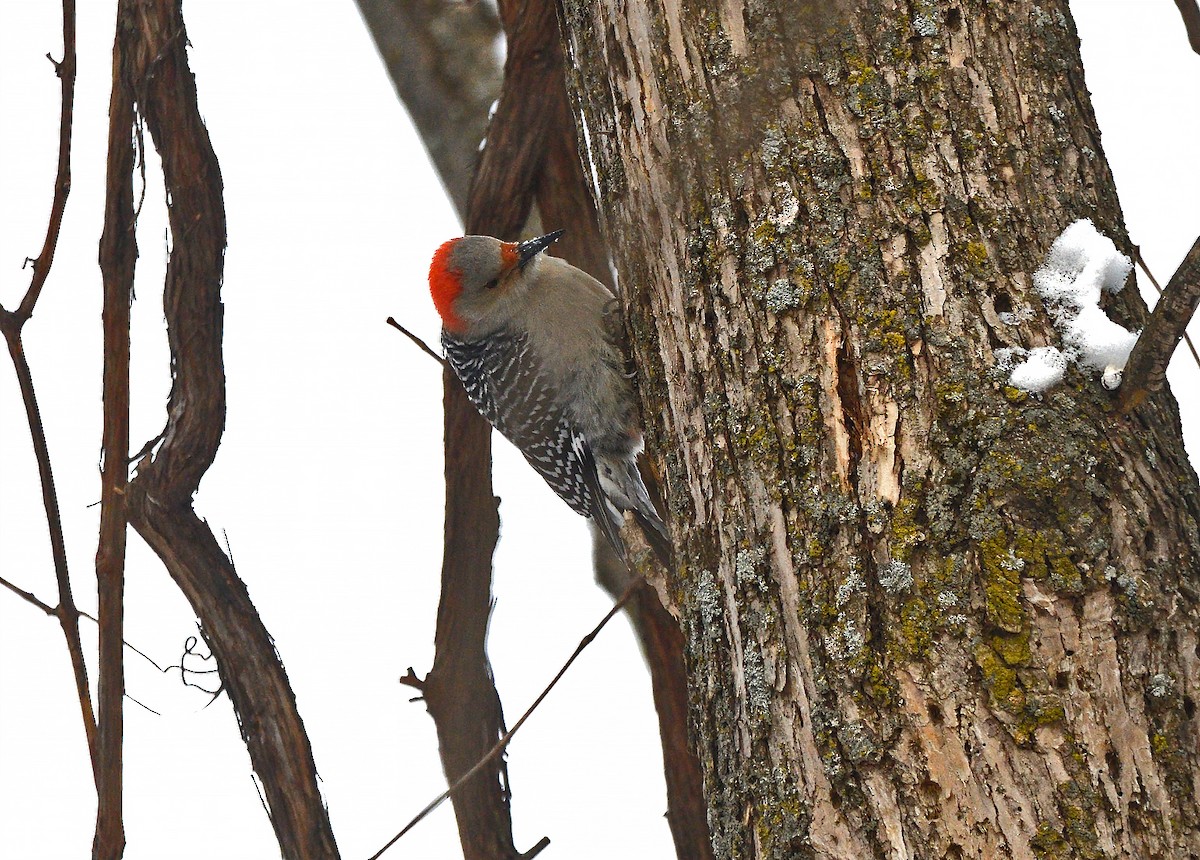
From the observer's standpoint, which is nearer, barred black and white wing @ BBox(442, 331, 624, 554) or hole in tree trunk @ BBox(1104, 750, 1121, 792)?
hole in tree trunk @ BBox(1104, 750, 1121, 792)

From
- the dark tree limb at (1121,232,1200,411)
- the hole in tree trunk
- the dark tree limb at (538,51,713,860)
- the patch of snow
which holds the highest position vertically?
the dark tree limb at (538,51,713,860)

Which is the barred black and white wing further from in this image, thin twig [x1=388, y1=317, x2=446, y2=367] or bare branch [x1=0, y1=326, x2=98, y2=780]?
bare branch [x1=0, y1=326, x2=98, y2=780]

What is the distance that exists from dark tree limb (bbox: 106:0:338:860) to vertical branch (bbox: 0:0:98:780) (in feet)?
0.95

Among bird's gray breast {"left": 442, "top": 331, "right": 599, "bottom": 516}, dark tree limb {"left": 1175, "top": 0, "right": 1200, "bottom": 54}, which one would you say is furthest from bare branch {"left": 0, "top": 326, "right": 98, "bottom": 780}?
dark tree limb {"left": 1175, "top": 0, "right": 1200, "bottom": 54}

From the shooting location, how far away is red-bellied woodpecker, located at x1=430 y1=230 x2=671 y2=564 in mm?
3273

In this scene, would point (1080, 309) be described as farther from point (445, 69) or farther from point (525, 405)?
point (445, 69)

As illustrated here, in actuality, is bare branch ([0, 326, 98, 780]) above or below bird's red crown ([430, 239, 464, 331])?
below

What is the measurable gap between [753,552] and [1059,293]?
1.92 ft

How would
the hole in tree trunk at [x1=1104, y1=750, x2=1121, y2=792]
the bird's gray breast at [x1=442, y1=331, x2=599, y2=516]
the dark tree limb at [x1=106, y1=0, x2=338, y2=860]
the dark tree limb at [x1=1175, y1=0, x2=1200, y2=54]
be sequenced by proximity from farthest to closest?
1. the bird's gray breast at [x1=442, y1=331, x2=599, y2=516]
2. the dark tree limb at [x1=106, y1=0, x2=338, y2=860]
3. the dark tree limb at [x1=1175, y1=0, x2=1200, y2=54]
4. the hole in tree trunk at [x1=1104, y1=750, x2=1121, y2=792]

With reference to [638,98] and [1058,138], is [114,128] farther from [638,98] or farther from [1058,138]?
[1058,138]

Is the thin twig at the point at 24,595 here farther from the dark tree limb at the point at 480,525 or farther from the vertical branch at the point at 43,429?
the dark tree limb at the point at 480,525

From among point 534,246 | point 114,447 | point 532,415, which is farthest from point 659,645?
point 114,447

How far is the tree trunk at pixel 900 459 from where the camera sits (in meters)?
1.41

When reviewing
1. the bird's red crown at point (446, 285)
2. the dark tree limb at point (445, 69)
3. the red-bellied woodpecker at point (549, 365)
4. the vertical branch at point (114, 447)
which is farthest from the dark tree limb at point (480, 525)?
the vertical branch at point (114, 447)
